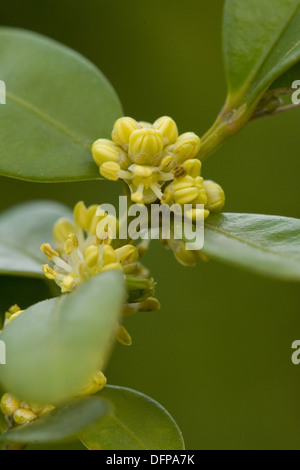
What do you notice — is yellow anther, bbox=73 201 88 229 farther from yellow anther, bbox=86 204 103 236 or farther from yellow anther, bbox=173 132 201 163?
yellow anther, bbox=173 132 201 163

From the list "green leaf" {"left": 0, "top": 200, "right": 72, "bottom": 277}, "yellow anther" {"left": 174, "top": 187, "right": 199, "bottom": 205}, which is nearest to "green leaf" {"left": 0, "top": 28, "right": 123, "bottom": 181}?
"yellow anther" {"left": 174, "top": 187, "right": 199, "bottom": 205}

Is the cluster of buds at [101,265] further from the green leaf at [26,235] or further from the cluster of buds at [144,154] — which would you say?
the green leaf at [26,235]

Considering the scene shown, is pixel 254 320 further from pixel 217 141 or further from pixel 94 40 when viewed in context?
pixel 217 141

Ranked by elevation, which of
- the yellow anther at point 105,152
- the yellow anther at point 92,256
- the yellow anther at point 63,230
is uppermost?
the yellow anther at point 105,152

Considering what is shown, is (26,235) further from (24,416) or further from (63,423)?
(63,423)

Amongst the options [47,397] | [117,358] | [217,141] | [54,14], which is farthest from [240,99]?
[54,14]

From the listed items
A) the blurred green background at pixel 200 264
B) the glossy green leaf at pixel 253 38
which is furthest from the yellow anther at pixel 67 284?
the blurred green background at pixel 200 264
